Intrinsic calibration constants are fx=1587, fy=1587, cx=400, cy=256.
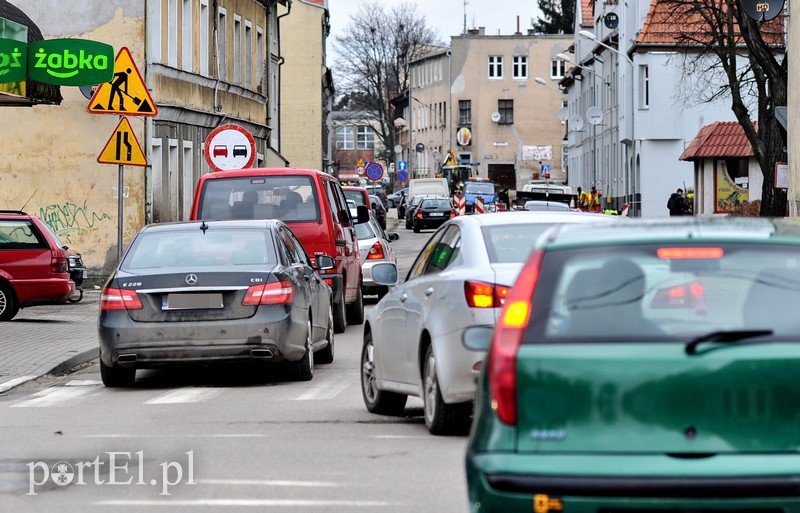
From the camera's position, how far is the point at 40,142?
31.9 m

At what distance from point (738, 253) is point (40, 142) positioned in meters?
27.7

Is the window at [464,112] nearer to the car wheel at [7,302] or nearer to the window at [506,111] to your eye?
the window at [506,111]

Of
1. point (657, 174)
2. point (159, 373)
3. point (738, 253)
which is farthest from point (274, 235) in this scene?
point (657, 174)

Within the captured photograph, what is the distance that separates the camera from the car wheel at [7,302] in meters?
23.1


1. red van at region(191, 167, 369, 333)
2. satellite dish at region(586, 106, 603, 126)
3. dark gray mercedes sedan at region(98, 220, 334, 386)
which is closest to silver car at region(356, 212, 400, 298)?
red van at region(191, 167, 369, 333)

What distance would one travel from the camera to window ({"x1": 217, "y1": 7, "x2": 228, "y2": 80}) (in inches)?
1572

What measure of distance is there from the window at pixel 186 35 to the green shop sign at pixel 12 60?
49.1 ft

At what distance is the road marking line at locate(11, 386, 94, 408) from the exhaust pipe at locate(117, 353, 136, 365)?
463mm

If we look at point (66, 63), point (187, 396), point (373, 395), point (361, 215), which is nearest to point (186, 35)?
point (361, 215)

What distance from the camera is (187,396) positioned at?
43.6 ft

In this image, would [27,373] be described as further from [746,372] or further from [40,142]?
[40,142]

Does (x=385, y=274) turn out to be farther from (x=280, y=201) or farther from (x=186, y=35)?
(x=186, y=35)

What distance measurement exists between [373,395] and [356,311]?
35.5ft

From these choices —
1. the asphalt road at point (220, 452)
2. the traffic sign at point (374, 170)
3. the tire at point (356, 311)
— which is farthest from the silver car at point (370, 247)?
the traffic sign at point (374, 170)
